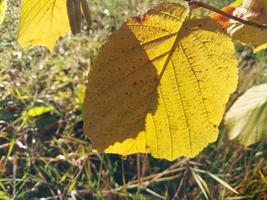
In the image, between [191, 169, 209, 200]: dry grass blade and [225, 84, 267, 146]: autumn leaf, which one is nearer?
[225, 84, 267, 146]: autumn leaf

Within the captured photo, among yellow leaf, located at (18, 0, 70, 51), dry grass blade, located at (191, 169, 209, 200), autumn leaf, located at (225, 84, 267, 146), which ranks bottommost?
dry grass blade, located at (191, 169, 209, 200)

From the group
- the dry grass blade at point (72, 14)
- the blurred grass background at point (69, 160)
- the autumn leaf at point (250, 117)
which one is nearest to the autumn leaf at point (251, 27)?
the dry grass blade at point (72, 14)

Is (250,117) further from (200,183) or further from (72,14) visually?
(72,14)

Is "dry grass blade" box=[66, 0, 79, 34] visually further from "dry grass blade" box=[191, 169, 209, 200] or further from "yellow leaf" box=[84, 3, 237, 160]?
"dry grass blade" box=[191, 169, 209, 200]

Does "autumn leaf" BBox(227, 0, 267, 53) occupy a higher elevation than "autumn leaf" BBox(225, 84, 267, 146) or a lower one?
higher

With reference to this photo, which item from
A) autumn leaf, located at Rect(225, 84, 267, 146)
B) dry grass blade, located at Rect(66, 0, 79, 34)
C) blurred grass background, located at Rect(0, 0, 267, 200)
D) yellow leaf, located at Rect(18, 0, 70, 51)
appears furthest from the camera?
blurred grass background, located at Rect(0, 0, 267, 200)

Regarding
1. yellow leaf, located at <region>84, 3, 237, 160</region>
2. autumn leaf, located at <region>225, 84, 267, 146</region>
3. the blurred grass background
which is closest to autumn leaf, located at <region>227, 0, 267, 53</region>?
yellow leaf, located at <region>84, 3, 237, 160</region>

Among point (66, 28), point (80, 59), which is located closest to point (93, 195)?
point (80, 59)

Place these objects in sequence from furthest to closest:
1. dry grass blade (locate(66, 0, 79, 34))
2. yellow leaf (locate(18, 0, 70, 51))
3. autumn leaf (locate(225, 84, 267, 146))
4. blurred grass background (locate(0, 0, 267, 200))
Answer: blurred grass background (locate(0, 0, 267, 200))
autumn leaf (locate(225, 84, 267, 146))
yellow leaf (locate(18, 0, 70, 51))
dry grass blade (locate(66, 0, 79, 34))
